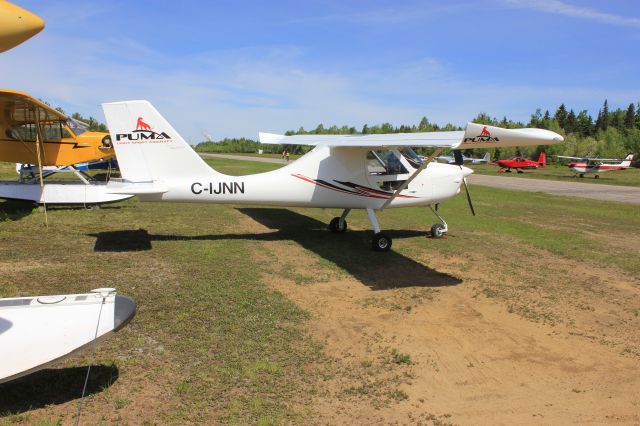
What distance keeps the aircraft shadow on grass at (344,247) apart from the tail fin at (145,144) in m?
1.54

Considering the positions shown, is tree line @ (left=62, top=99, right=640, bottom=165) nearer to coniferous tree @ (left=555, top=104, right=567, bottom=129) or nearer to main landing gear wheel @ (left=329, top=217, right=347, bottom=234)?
coniferous tree @ (left=555, top=104, right=567, bottom=129)

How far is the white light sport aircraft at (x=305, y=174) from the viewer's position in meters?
8.47

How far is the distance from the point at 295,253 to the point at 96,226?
17.0ft

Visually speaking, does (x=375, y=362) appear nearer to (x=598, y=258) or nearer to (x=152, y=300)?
(x=152, y=300)

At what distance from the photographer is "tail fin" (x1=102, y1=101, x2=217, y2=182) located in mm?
8414

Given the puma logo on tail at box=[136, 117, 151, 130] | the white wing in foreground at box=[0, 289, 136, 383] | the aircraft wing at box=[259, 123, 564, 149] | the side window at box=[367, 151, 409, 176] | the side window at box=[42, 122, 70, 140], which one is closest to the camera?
the white wing in foreground at box=[0, 289, 136, 383]

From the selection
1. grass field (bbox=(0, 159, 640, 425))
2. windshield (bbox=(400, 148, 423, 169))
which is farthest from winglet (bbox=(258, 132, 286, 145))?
windshield (bbox=(400, 148, 423, 169))

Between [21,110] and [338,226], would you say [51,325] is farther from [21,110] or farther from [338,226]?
[21,110]

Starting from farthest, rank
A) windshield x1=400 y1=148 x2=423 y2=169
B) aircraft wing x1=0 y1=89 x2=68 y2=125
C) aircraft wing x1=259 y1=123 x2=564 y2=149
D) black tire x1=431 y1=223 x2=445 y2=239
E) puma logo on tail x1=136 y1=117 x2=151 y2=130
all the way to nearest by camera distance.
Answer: aircraft wing x1=0 y1=89 x2=68 y2=125
black tire x1=431 y1=223 x2=445 y2=239
windshield x1=400 y1=148 x2=423 y2=169
puma logo on tail x1=136 y1=117 x2=151 y2=130
aircraft wing x1=259 y1=123 x2=564 y2=149

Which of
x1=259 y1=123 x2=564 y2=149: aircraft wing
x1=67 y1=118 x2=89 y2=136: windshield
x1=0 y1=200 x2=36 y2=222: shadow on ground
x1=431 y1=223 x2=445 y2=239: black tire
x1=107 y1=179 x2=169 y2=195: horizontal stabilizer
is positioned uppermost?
x1=67 y1=118 x2=89 y2=136: windshield

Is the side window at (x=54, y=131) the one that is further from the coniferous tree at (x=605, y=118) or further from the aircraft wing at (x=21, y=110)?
the coniferous tree at (x=605, y=118)

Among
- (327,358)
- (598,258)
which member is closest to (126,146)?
(327,358)

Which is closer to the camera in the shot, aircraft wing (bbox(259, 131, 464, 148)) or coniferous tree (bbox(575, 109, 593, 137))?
aircraft wing (bbox(259, 131, 464, 148))

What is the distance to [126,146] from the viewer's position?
333 inches
